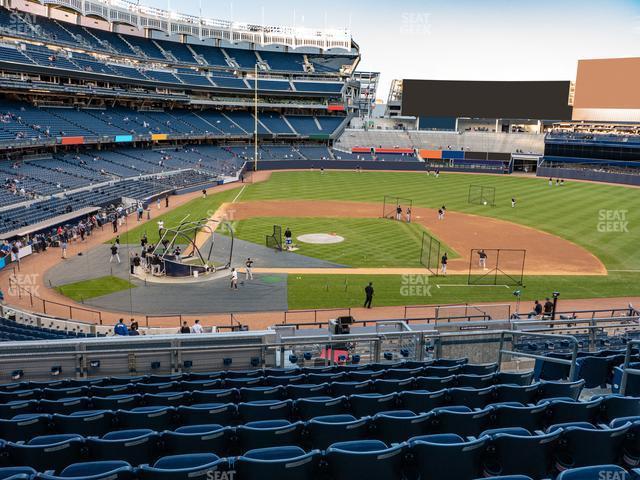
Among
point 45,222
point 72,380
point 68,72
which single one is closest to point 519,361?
point 72,380

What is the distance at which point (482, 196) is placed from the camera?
194 ft

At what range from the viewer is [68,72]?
60.0 meters

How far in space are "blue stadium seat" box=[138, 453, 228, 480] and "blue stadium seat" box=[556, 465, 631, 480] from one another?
11.1 ft

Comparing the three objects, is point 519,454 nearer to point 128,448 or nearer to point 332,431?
point 332,431

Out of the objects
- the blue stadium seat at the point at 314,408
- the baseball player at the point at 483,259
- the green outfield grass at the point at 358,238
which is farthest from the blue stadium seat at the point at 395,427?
the baseball player at the point at 483,259

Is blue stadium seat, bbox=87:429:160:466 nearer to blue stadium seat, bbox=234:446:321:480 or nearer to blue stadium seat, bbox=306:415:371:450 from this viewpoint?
blue stadium seat, bbox=234:446:321:480

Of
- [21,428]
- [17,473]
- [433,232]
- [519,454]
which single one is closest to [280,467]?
[17,473]

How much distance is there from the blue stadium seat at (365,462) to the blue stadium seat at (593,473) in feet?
5.61

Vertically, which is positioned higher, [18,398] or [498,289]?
[18,398]

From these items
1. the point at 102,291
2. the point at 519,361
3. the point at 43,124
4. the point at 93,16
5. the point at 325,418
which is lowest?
the point at 102,291

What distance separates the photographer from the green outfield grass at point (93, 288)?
25.9 m

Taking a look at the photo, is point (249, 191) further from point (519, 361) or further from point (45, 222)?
point (519, 361)

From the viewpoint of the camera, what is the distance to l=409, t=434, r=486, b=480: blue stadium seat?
5562mm

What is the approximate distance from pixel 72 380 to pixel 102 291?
57.1 ft
